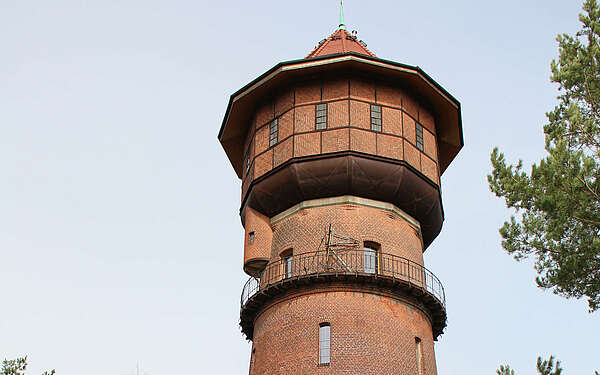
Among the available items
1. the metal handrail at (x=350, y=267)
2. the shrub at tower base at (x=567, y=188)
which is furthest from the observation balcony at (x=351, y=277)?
the shrub at tower base at (x=567, y=188)

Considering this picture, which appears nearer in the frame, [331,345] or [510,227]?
[510,227]

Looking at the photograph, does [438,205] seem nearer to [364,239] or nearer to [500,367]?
[364,239]

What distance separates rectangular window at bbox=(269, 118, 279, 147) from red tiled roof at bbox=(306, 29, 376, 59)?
3533 mm

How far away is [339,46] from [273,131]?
14.8 ft

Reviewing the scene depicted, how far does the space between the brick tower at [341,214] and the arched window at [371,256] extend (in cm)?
3

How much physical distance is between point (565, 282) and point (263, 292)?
9.82m

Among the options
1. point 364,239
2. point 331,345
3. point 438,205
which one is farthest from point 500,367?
point 438,205

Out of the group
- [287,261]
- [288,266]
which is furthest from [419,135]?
[288,266]

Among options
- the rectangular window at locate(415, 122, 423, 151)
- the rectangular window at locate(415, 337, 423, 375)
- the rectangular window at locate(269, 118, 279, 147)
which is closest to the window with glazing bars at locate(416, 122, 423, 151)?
the rectangular window at locate(415, 122, 423, 151)

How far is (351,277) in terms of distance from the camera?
22469 mm

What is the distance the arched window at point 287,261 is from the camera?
23873 millimetres

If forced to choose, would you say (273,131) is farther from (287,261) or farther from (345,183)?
(287,261)

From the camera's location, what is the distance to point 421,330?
76.2 feet

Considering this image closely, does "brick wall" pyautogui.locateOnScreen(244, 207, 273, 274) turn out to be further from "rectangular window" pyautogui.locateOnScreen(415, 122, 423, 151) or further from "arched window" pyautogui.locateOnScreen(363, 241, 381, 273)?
"rectangular window" pyautogui.locateOnScreen(415, 122, 423, 151)
